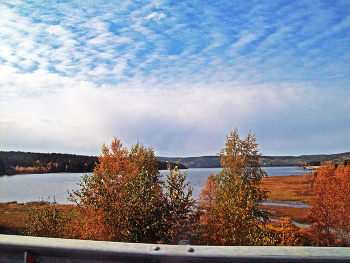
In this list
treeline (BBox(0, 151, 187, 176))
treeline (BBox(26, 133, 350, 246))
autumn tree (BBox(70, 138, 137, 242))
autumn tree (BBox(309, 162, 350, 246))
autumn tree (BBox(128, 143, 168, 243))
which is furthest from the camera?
treeline (BBox(0, 151, 187, 176))

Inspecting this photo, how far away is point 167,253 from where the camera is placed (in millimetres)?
2031

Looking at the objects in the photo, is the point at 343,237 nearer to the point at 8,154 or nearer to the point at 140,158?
the point at 140,158

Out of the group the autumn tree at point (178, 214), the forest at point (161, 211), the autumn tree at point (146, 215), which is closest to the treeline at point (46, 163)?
the forest at point (161, 211)

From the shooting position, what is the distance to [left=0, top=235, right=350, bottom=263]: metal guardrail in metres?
2.00

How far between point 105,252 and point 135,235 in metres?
13.3

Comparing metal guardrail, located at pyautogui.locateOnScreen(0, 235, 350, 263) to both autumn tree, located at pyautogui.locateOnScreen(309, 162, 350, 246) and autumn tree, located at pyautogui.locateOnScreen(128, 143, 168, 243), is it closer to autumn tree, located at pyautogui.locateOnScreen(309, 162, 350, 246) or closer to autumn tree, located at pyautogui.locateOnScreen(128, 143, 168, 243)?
autumn tree, located at pyautogui.locateOnScreen(128, 143, 168, 243)

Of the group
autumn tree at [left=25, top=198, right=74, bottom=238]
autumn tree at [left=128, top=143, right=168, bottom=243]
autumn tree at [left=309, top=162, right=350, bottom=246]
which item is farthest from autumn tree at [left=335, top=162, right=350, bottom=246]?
autumn tree at [left=25, top=198, right=74, bottom=238]

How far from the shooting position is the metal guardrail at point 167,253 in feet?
6.56

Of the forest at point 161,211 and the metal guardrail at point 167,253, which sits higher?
the metal guardrail at point 167,253

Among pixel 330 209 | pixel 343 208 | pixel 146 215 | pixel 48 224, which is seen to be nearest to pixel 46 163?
pixel 48 224

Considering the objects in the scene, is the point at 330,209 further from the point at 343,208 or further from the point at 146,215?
the point at 146,215

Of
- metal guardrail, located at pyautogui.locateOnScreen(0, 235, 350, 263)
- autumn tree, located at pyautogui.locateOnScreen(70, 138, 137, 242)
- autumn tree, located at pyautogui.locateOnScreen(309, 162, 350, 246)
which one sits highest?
metal guardrail, located at pyautogui.locateOnScreen(0, 235, 350, 263)

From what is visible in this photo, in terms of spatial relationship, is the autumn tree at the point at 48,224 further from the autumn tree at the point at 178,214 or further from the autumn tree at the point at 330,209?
the autumn tree at the point at 330,209

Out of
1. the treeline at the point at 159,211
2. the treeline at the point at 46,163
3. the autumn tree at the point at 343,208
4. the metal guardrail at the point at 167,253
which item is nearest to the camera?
the metal guardrail at the point at 167,253
